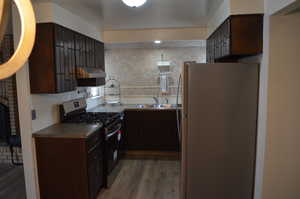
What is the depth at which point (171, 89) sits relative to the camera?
4.75 meters

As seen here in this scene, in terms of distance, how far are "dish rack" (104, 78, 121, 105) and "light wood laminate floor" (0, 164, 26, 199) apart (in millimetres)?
2210

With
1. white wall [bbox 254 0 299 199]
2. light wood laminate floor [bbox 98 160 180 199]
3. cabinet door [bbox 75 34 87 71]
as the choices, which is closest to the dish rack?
light wood laminate floor [bbox 98 160 180 199]

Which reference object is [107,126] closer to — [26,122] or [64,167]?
[64,167]

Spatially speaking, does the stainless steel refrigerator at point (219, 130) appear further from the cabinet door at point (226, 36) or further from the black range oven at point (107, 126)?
the black range oven at point (107, 126)

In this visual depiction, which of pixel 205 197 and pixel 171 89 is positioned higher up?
pixel 171 89

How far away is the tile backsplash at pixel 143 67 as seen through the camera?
467cm

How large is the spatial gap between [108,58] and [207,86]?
317cm

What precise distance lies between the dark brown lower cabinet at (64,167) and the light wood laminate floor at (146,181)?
0.50 meters

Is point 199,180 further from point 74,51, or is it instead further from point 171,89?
point 171,89

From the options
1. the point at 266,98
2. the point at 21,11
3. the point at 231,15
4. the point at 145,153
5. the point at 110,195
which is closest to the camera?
the point at 21,11

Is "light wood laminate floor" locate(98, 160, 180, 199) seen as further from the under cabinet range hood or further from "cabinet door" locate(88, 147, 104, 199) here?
the under cabinet range hood

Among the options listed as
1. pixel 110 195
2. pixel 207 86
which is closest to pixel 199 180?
pixel 207 86

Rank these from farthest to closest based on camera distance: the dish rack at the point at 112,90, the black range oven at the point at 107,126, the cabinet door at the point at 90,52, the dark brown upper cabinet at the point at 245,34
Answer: the dish rack at the point at 112,90 < the cabinet door at the point at 90,52 < the black range oven at the point at 107,126 < the dark brown upper cabinet at the point at 245,34

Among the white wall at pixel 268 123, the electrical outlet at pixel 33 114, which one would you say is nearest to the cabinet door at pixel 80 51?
the electrical outlet at pixel 33 114
